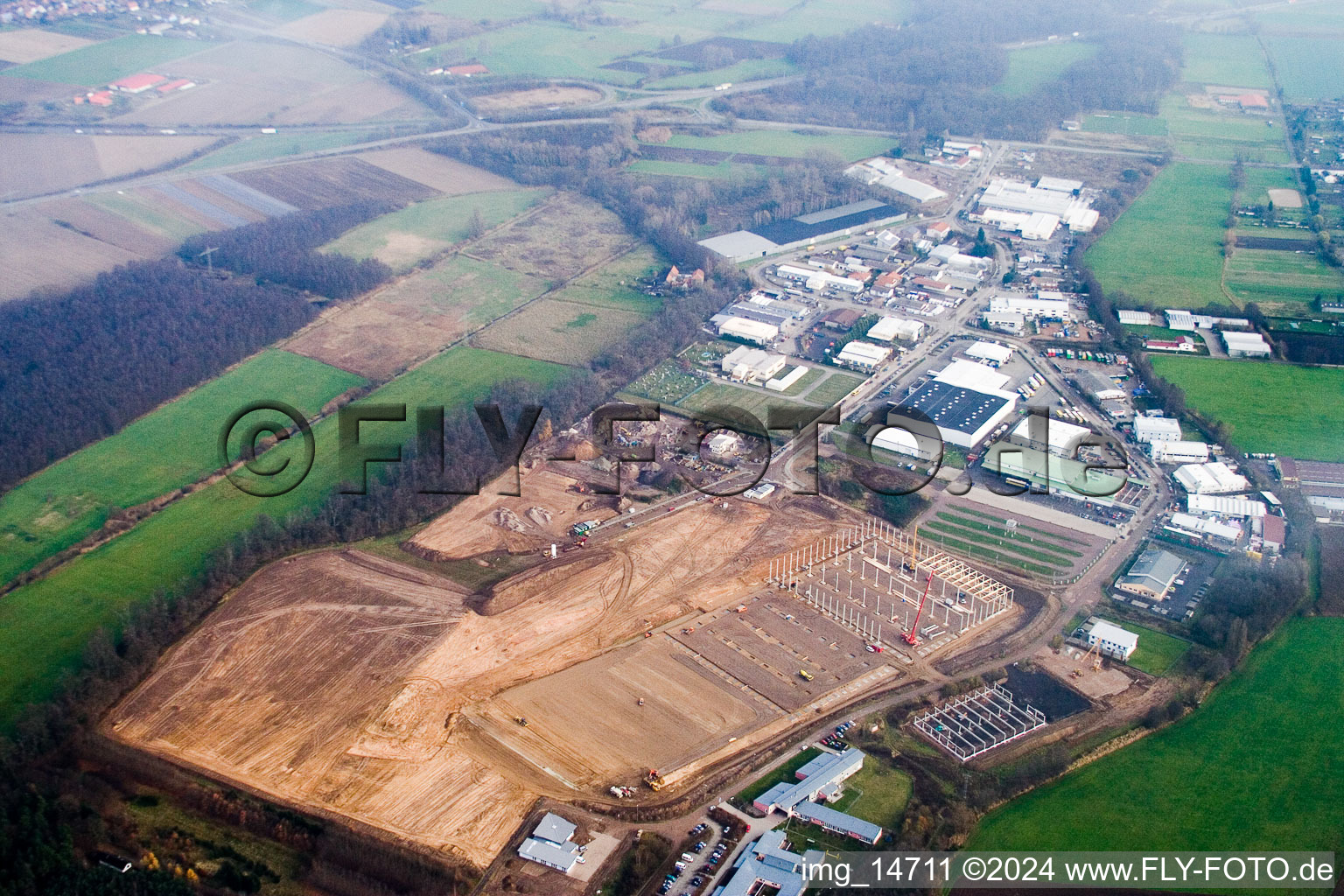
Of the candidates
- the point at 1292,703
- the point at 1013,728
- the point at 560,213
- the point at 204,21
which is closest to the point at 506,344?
the point at 560,213

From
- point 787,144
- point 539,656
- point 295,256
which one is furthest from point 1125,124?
point 539,656

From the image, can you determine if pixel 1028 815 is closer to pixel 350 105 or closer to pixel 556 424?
pixel 556 424

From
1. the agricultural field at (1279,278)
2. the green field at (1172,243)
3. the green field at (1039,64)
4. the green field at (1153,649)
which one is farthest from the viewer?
the green field at (1039,64)

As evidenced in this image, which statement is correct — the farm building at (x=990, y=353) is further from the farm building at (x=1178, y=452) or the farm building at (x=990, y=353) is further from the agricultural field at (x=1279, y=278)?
the agricultural field at (x=1279, y=278)

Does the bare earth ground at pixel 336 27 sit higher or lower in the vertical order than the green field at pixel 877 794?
higher

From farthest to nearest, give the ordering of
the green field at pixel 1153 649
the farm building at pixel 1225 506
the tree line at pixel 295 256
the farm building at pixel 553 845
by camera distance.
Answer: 1. the tree line at pixel 295 256
2. the farm building at pixel 1225 506
3. the green field at pixel 1153 649
4. the farm building at pixel 553 845

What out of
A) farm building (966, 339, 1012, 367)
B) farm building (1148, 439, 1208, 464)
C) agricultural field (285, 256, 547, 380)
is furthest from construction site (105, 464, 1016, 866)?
agricultural field (285, 256, 547, 380)

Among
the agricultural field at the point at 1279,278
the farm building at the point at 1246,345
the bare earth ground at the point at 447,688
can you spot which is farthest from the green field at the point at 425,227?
the agricultural field at the point at 1279,278
